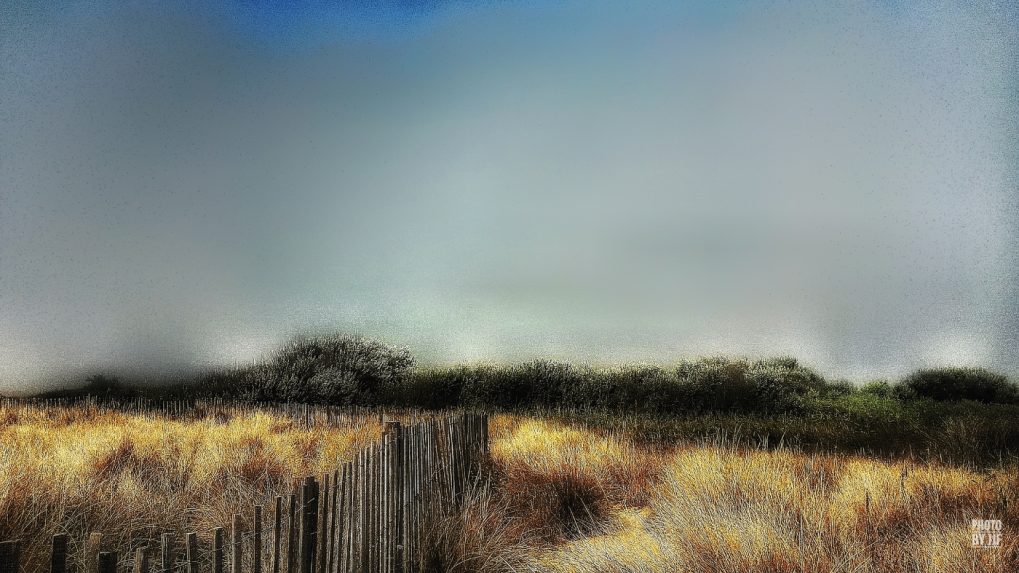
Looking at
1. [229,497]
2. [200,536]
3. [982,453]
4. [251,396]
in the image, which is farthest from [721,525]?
[251,396]

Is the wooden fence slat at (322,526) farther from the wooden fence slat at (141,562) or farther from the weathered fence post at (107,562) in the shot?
the weathered fence post at (107,562)

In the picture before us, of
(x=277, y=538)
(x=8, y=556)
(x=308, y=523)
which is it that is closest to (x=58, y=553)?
(x=8, y=556)

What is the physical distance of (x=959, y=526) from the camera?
4.54 metres

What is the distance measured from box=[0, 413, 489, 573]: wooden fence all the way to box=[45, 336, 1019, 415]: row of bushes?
1416cm

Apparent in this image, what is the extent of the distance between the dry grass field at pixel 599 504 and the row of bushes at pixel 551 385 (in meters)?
10.9

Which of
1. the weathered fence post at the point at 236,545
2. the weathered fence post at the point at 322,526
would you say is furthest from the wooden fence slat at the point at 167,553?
the weathered fence post at the point at 322,526

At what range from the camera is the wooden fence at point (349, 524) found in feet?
6.54

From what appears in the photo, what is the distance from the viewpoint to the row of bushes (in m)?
19.5

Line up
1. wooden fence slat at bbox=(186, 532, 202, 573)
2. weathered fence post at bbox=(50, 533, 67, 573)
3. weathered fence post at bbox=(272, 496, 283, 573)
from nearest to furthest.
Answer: weathered fence post at bbox=(50, 533, 67, 573) → wooden fence slat at bbox=(186, 532, 202, 573) → weathered fence post at bbox=(272, 496, 283, 573)

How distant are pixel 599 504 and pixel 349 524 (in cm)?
384

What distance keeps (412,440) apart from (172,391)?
16495 mm

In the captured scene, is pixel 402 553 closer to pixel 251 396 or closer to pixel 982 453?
pixel 982 453

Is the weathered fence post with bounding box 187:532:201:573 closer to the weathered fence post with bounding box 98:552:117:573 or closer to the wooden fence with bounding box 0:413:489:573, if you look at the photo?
the wooden fence with bounding box 0:413:489:573

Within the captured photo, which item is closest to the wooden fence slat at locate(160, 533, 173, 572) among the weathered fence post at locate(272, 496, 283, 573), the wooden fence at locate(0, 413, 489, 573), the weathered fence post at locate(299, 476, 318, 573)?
the wooden fence at locate(0, 413, 489, 573)
